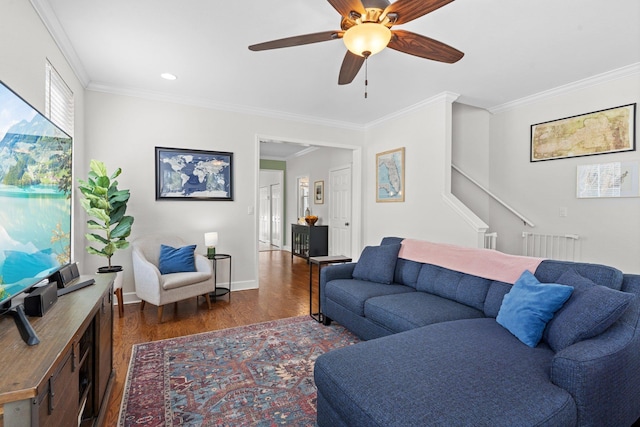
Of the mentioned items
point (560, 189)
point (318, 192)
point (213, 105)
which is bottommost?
point (560, 189)

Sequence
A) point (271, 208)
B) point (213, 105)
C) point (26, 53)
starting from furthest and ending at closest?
point (271, 208) < point (213, 105) < point (26, 53)

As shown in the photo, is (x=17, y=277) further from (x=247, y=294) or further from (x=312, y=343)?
(x=247, y=294)

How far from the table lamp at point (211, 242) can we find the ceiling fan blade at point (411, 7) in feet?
10.1

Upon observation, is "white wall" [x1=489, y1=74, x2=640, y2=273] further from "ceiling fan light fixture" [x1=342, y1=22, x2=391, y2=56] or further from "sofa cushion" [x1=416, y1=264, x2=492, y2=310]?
"ceiling fan light fixture" [x1=342, y1=22, x2=391, y2=56]

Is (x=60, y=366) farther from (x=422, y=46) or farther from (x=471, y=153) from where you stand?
(x=471, y=153)

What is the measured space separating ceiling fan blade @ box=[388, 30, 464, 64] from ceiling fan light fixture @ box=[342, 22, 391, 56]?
0.15 m

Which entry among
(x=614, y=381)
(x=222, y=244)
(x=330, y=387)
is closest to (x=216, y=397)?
(x=330, y=387)

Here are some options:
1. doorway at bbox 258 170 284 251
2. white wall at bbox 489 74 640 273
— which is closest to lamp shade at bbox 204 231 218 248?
white wall at bbox 489 74 640 273

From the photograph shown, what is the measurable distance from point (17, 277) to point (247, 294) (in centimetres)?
310

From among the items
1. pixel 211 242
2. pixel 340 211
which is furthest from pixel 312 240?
pixel 211 242

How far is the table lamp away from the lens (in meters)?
3.94

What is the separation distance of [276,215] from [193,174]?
16.5ft

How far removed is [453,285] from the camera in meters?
2.54

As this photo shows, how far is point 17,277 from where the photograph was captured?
49.9 inches
